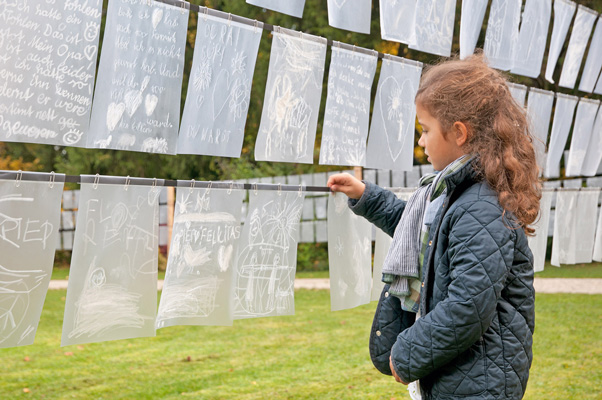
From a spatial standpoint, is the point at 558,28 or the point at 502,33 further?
the point at 558,28

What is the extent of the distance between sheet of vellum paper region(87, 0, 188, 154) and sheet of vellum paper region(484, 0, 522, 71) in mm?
1797

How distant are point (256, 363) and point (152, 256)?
2.91 m

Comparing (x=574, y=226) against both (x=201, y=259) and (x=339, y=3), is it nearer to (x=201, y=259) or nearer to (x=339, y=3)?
(x=339, y=3)

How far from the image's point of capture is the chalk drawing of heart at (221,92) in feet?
7.39

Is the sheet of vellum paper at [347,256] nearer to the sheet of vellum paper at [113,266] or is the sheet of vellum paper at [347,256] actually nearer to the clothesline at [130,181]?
the clothesline at [130,181]

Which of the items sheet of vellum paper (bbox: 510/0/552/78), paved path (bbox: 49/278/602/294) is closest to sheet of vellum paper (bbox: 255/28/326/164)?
sheet of vellum paper (bbox: 510/0/552/78)

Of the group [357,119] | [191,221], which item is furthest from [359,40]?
[191,221]

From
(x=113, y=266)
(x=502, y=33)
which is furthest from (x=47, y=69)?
(x=502, y=33)

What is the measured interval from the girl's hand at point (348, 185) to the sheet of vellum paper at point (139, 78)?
0.64m

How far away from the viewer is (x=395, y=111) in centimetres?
296

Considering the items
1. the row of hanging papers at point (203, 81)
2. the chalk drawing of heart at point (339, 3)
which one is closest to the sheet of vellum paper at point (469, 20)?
the row of hanging papers at point (203, 81)

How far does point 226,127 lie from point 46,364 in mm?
3539

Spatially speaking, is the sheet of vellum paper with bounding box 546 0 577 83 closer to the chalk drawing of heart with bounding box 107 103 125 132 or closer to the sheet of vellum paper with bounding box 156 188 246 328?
the sheet of vellum paper with bounding box 156 188 246 328

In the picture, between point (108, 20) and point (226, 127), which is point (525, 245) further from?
point (108, 20)
